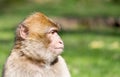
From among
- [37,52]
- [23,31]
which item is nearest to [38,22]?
[23,31]

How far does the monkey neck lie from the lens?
6.72m

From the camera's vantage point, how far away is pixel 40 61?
22.2 feet

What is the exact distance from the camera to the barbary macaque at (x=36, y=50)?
6684mm


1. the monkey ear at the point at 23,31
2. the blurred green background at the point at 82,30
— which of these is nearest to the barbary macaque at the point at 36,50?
the monkey ear at the point at 23,31

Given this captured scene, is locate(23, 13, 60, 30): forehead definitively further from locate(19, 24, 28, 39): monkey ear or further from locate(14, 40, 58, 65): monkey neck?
locate(14, 40, 58, 65): monkey neck

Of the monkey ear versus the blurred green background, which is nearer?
the monkey ear

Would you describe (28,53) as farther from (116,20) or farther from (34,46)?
(116,20)

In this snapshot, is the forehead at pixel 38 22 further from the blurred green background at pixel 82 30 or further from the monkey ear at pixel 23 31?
the blurred green background at pixel 82 30

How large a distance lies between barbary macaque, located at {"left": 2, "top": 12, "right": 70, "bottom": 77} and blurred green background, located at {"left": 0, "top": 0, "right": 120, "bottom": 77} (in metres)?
4.17

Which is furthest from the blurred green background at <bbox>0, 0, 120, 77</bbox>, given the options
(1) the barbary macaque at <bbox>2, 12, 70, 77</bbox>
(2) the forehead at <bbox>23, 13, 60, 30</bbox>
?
(2) the forehead at <bbox>23, 13, 60, 30</bbox>

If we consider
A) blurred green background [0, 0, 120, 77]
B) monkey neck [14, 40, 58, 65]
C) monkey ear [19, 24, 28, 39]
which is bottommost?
blurred green background [0, 0, 120, 77]

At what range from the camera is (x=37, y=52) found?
22.1 ft

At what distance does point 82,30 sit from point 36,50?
13.3 m

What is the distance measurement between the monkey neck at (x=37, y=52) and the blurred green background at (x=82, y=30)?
13.7 feet
